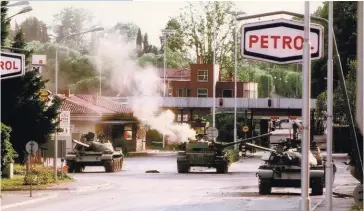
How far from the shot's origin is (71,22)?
93938 millimetres

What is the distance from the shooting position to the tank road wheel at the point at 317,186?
35.2 meters

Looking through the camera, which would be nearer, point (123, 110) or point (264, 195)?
point (264, 195)

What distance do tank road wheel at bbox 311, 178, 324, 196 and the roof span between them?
4200 centimetres

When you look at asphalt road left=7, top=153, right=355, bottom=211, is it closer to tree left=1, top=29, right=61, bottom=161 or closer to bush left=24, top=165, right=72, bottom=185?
bush left=24, top=165, right=72, bottom=185

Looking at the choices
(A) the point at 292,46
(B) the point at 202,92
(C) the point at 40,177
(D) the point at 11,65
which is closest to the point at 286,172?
(C) the point at 40,177

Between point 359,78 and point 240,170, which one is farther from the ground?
point 359,78

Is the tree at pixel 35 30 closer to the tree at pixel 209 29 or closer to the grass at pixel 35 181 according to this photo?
the tree at pixel 209 29

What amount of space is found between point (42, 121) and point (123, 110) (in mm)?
42173

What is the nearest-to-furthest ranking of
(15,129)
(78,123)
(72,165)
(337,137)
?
(15,129) < (72,165) < (337,137) < (78,123)

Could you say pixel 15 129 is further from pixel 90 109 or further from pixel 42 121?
pixel 90 109

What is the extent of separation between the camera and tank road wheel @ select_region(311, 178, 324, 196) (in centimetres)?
3519

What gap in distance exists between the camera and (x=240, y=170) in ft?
185

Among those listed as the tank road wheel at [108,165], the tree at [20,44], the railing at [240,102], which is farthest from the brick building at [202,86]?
the tree at [20,44]

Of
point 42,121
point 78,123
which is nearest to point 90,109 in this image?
point 78,123
